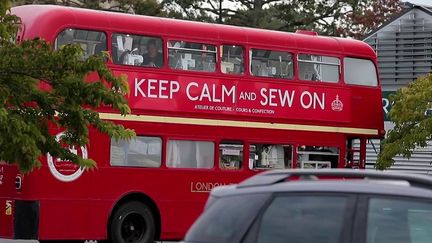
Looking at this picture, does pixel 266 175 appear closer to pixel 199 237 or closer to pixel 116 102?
pixel 199 237

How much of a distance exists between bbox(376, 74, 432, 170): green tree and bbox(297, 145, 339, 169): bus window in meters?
1.65

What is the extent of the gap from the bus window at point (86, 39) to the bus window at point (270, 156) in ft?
12.8

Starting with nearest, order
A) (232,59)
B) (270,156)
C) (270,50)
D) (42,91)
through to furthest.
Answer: (42,91) → (232,59) → (270,50) → (270,156)

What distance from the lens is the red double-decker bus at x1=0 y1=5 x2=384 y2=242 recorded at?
61.3 feet

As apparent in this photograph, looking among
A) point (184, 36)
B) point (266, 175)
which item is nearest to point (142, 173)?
point (184, 36)

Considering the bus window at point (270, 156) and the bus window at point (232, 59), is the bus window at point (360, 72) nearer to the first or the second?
the bus window at point (270, 156)

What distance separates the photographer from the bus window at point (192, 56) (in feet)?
66.0

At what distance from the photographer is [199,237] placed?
23.6 feet

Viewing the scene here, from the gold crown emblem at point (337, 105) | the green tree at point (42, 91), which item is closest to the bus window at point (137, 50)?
the gold crown emblem at point (337, 105)

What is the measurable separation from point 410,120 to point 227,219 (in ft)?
56.4

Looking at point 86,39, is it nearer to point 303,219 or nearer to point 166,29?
point 166,29

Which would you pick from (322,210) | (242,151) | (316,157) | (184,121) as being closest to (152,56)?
(184,121)

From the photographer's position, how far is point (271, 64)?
21406 mm

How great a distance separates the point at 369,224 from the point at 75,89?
799 centimetres
